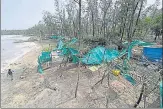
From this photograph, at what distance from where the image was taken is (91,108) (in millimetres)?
11352

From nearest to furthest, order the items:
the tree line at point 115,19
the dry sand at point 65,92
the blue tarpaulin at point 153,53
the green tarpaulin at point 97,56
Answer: the dry sand at point 65,92 < the green tarpaulin at point 97,56 < the blue tarpaulin at point 153,53 < the tree line at point 115,19

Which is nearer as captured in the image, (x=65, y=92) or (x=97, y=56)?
(x=65, y=92)

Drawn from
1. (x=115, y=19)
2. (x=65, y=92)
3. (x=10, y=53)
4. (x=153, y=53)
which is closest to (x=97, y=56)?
(x=65, y=92)

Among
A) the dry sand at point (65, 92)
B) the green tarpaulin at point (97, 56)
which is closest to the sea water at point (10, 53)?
the dry sand at point (65, 92)

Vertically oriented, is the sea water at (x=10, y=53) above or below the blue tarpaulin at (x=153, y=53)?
below

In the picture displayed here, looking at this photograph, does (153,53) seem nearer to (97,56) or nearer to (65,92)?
(97,56)

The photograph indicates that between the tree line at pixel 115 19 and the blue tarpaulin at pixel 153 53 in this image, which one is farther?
the tree line at pixel 115 19

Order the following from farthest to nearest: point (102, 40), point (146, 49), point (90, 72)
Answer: point (102, 40) < point (146, 49) < point (90, 72)

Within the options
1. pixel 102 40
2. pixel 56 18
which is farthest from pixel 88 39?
pixel 56 18

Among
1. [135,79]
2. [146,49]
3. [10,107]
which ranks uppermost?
[146,49]

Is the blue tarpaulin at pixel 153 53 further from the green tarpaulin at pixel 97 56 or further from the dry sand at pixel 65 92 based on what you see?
the dry sand at pixel 65 92

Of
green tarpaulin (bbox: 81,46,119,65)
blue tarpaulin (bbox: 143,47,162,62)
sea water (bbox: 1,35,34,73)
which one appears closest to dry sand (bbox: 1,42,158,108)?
green tarpaulin (bbox: 81,46,119,65)

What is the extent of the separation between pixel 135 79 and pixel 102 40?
14610mm

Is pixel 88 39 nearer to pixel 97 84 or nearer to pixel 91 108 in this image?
pixel 97 84
